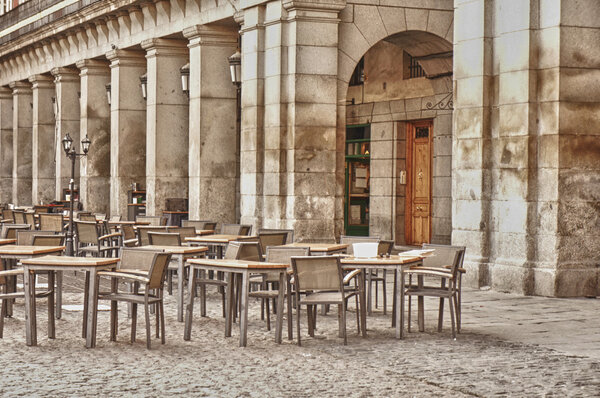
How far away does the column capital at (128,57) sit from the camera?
92.1 feet

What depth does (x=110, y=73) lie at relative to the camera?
30.9 m

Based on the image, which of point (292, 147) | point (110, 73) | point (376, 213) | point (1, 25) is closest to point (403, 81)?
point (376, 213)

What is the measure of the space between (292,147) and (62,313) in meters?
7.73

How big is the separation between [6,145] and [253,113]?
74.7 ft

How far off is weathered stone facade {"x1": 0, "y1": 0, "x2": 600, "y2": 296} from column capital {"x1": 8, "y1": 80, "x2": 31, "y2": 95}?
12.0 ft

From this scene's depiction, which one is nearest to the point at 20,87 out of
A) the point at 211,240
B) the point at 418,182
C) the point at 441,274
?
the point at 418,182

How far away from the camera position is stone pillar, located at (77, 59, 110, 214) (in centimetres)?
3066

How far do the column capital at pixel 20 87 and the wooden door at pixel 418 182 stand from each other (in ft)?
59.6

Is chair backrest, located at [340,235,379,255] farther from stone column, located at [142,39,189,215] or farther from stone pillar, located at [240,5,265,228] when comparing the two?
stone column, located at [142,39,189,215]

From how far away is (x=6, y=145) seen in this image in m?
41.0

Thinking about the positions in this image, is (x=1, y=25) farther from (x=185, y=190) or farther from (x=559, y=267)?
(x=559, y=267)

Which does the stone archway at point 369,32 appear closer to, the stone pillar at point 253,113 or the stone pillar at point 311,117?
the stone pillar at point 311,117

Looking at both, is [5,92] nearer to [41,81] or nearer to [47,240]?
[41,81]

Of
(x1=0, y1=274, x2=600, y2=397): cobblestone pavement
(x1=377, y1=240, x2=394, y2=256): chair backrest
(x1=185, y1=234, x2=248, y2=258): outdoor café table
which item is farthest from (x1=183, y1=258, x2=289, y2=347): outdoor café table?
(x1=185, y1=234, x2=248, y2=258): outdoor café table
